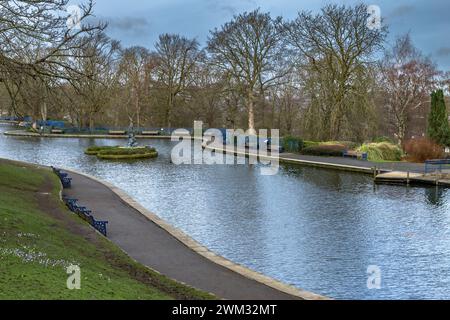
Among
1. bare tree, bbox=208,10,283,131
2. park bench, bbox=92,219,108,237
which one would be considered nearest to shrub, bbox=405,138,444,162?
bare tree, bbox=208,10,283,131

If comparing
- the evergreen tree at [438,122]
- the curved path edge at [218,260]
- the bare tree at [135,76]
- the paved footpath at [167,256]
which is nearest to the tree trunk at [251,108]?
the bare tree at [135,76]

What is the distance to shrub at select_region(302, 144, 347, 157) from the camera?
146 feet

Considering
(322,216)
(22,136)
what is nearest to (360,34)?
(322,216)

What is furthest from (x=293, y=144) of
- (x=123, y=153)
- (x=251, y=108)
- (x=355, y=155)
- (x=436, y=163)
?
(x=123, y=153)

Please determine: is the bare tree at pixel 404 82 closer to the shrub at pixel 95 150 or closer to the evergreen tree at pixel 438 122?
the evergreen tree at pixel 438 122

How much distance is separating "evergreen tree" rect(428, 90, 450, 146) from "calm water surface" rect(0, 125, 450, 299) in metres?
12.2

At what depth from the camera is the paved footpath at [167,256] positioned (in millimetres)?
12141

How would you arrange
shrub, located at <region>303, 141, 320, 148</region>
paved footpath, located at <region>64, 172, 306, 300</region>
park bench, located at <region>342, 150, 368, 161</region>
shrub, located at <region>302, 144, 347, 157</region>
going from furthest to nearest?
shrub, located at <region>303, 141, 320, 148</region> → shrub, located at <region>302, 144, 347, 157</region> → park bench, located at <region>342, 150, 368, 161</region> → paved footpath, located at <region>64, 172, 306, 300</region>

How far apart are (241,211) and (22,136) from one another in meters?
51.5

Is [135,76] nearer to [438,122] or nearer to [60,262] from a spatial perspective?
[438,122]

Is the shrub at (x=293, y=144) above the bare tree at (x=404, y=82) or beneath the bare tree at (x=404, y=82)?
beneath

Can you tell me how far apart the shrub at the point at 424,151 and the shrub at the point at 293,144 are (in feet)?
32.6

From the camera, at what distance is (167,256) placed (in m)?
15.0

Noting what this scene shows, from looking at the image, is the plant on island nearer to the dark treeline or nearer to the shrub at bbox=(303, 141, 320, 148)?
the dark treeline
